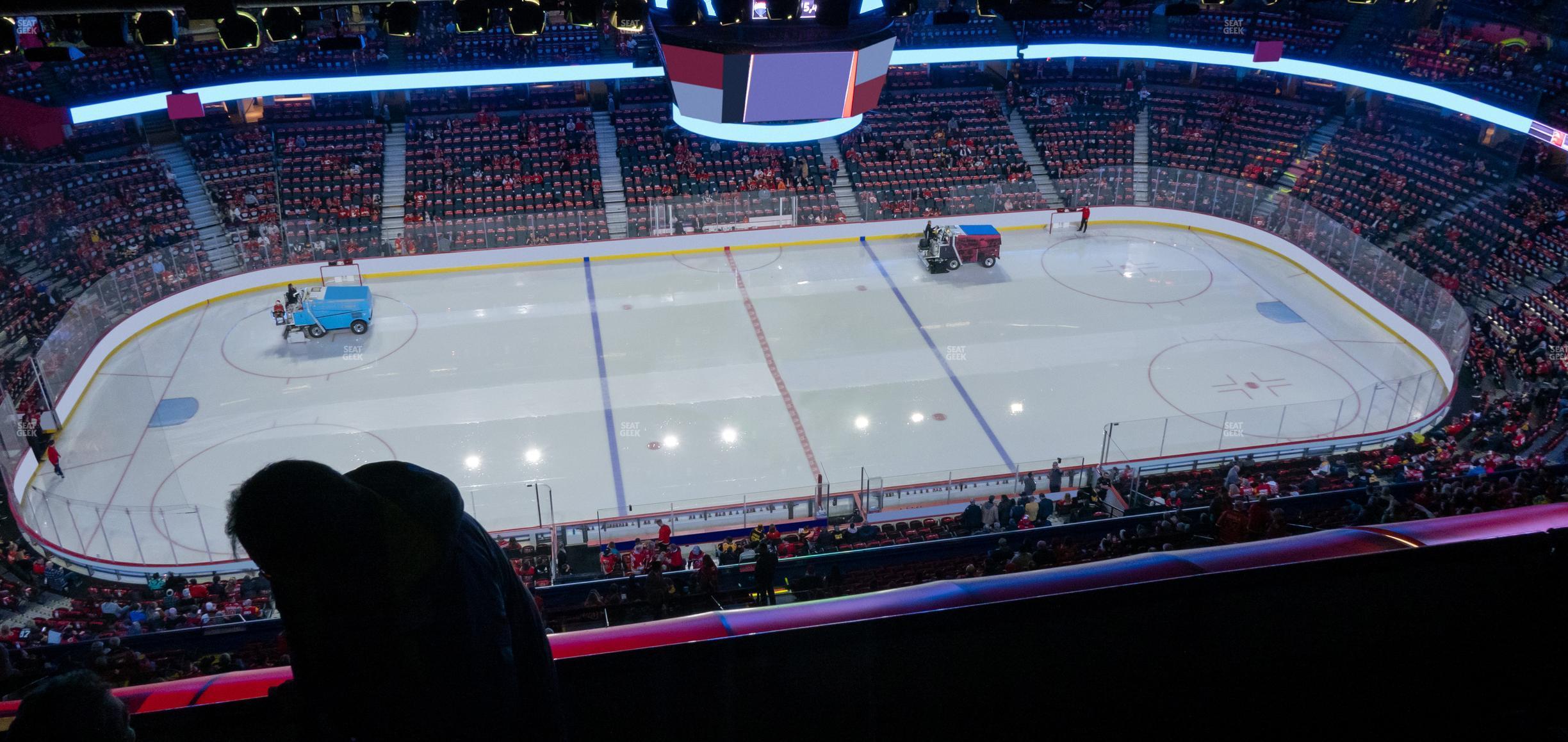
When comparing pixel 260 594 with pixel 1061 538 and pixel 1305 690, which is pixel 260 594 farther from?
pixel 1305 690

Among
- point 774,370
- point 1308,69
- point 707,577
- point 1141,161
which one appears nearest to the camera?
point 707,577

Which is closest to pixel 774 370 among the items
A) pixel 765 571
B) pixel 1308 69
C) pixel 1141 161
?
pixel 765 571

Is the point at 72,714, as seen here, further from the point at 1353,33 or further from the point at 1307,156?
the point at 1353,33

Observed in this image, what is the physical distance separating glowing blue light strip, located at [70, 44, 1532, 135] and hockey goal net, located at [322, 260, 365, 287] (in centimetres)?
568

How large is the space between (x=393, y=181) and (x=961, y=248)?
46.0ft

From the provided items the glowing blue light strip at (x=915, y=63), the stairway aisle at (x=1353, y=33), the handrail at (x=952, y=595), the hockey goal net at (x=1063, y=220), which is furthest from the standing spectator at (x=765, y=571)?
the stairway aisle at (x=1353, y=33)

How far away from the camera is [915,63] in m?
30.0

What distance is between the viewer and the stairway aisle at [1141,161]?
26.9 metres

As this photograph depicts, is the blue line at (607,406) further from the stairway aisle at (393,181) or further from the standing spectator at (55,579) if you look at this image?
the standing spectator at (55,579)

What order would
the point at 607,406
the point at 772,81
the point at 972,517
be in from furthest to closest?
the point at 772,81 < the point at 607,406 < the point at 972,517

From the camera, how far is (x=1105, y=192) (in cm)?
2686

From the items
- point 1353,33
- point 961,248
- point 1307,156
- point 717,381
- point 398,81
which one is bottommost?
point 717,381

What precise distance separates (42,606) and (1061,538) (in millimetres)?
11733

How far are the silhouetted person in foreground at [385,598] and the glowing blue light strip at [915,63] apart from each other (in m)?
26.0
